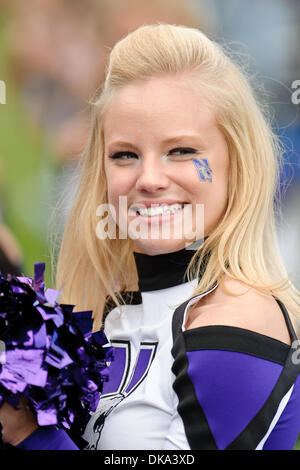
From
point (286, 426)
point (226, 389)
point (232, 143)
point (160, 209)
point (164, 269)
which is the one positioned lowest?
point (286, 426)

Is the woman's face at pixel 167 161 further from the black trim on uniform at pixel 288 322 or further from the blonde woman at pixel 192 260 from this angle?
the black trim on uniform at pixel 288 322

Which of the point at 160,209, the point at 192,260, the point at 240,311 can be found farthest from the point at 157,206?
the point at 240,311

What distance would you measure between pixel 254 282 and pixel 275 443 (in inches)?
10.0

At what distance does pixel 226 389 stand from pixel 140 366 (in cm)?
21

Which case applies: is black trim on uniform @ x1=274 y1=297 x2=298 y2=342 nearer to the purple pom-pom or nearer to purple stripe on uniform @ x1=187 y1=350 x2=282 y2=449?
purple stripe on uniform @ x1=187 y1=350 x2=282 y2=449

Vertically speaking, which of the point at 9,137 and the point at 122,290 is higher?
the point at 9,137

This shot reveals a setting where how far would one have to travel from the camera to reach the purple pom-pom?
0.82 m

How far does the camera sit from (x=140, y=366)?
103 cm

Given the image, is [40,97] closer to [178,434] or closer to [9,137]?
[9,137]

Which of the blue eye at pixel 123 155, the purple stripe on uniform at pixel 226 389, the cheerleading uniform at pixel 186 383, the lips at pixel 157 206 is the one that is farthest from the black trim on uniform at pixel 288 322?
Answer: the blue eye at pixel 123 155

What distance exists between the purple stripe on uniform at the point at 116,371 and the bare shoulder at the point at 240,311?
0.57 ft

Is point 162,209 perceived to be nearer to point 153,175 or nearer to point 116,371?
point 153,175

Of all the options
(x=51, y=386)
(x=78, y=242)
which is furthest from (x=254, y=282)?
(x=78, y=242)

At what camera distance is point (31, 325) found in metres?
0.84
